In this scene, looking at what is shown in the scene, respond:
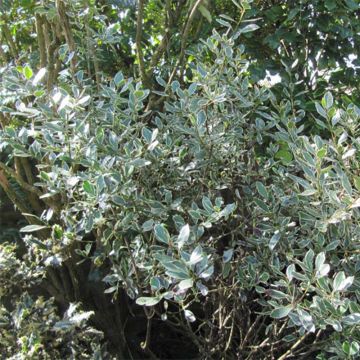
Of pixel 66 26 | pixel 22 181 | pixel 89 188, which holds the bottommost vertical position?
pixel 22 181

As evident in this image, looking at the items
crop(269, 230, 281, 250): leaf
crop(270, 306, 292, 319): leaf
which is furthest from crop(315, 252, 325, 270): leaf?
crop(269, 230, 281, 250): leaf

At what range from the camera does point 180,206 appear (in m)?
2.26

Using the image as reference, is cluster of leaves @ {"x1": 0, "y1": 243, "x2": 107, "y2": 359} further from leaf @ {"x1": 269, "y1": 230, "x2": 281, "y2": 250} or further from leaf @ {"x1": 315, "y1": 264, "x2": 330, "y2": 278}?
leaf @ {"x1": 315, "y1": 264, "x2": 330, "y2": 278}

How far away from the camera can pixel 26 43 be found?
3.40 m

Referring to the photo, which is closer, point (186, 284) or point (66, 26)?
point (186, 284)

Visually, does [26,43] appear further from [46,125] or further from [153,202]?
[153,202]

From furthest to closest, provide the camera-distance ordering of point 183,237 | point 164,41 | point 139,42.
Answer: point 164,41 → point 139,42 → point 183,237

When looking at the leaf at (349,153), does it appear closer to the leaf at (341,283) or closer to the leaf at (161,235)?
the leaf at (341,283)

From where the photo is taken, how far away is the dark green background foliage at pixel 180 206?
1.95 metres

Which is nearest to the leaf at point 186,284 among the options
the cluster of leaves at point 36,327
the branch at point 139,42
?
the cluster of leaves at point 36,327

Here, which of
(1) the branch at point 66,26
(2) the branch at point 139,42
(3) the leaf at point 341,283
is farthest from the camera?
(2) the branch at point 139,42

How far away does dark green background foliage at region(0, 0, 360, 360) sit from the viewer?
6.39 ft

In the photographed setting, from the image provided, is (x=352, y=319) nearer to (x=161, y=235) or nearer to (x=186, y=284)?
(x=186, y=284)

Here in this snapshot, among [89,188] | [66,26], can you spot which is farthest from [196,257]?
[66,26]
